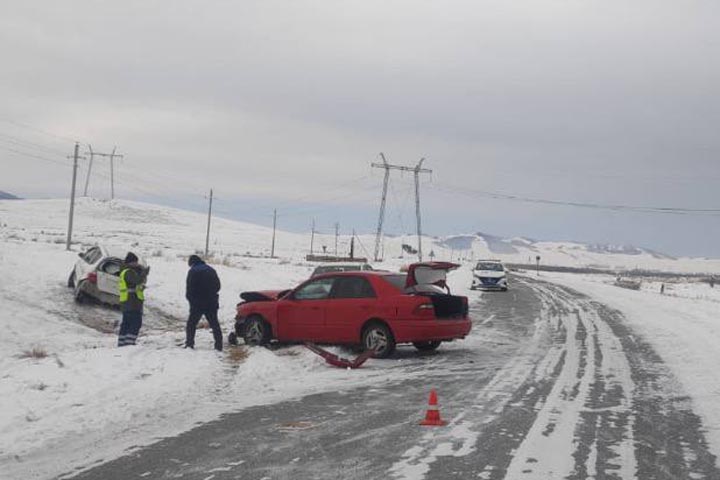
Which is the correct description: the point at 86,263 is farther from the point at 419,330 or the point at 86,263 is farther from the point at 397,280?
the point at 419,330

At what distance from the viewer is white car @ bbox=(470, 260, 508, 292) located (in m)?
36.7

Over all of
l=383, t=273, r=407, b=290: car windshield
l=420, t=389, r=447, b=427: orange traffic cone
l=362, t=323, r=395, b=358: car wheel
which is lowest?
l=420, t=389, r=447, b=427: orange traffic cone

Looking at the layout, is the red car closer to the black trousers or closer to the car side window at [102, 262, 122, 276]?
the black trousers

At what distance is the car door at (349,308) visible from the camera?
1270cm

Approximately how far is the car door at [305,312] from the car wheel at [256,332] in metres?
0.26

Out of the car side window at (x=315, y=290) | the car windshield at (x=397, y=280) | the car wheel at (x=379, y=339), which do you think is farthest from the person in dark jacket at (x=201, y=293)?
the car windshield at (x=397, y=280)

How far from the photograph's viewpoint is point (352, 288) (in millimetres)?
13039

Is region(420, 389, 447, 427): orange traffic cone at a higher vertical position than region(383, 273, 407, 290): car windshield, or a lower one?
lower

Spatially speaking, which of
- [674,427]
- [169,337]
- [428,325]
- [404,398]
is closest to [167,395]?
[404,398]

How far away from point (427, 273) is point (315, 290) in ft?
6.86

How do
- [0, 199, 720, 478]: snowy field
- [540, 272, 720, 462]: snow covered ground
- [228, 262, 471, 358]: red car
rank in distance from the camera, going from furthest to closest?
1. [228, 262, 471, 358]: red car
2. [540, 272, 720, 462]: snow covered ground
3. [0, 199, 720, 478]: snowy field

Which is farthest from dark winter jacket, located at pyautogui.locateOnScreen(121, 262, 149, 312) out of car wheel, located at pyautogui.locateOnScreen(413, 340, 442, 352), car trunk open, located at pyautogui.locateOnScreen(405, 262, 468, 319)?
car wheel, located at pyautogui.locateOnScreen(413, 340, 442, 352)

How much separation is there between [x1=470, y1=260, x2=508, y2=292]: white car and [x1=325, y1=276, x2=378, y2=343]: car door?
2451cm

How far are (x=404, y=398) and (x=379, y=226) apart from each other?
51760 millimetres
